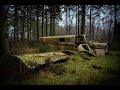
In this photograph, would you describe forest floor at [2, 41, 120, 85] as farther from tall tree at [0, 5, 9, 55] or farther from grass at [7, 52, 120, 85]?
tall tree at [0, 5, 9, 55]

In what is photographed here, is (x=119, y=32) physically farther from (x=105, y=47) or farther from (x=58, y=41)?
(x=58, y=41)

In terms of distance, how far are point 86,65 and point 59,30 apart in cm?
116

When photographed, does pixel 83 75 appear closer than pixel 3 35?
Yes

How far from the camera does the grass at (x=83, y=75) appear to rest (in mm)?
6410

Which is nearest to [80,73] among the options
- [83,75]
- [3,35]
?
[83,75]

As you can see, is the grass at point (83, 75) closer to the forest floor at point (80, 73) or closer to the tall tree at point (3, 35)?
the forest floor at point (80, 73)

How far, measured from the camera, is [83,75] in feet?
21.1

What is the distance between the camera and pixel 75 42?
261 inches

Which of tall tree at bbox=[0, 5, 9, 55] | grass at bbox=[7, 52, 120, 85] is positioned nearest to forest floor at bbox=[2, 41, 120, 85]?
grass at bbox=[7, 52, 120, 85]

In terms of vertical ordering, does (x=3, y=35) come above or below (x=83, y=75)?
above

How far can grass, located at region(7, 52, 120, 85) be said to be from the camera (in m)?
6.41

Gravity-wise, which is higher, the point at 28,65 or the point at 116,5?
the point at 116,5

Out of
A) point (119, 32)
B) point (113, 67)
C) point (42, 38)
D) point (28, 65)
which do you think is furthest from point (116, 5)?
point (28, 65)

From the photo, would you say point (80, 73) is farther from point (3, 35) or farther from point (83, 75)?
point (3, 35)
